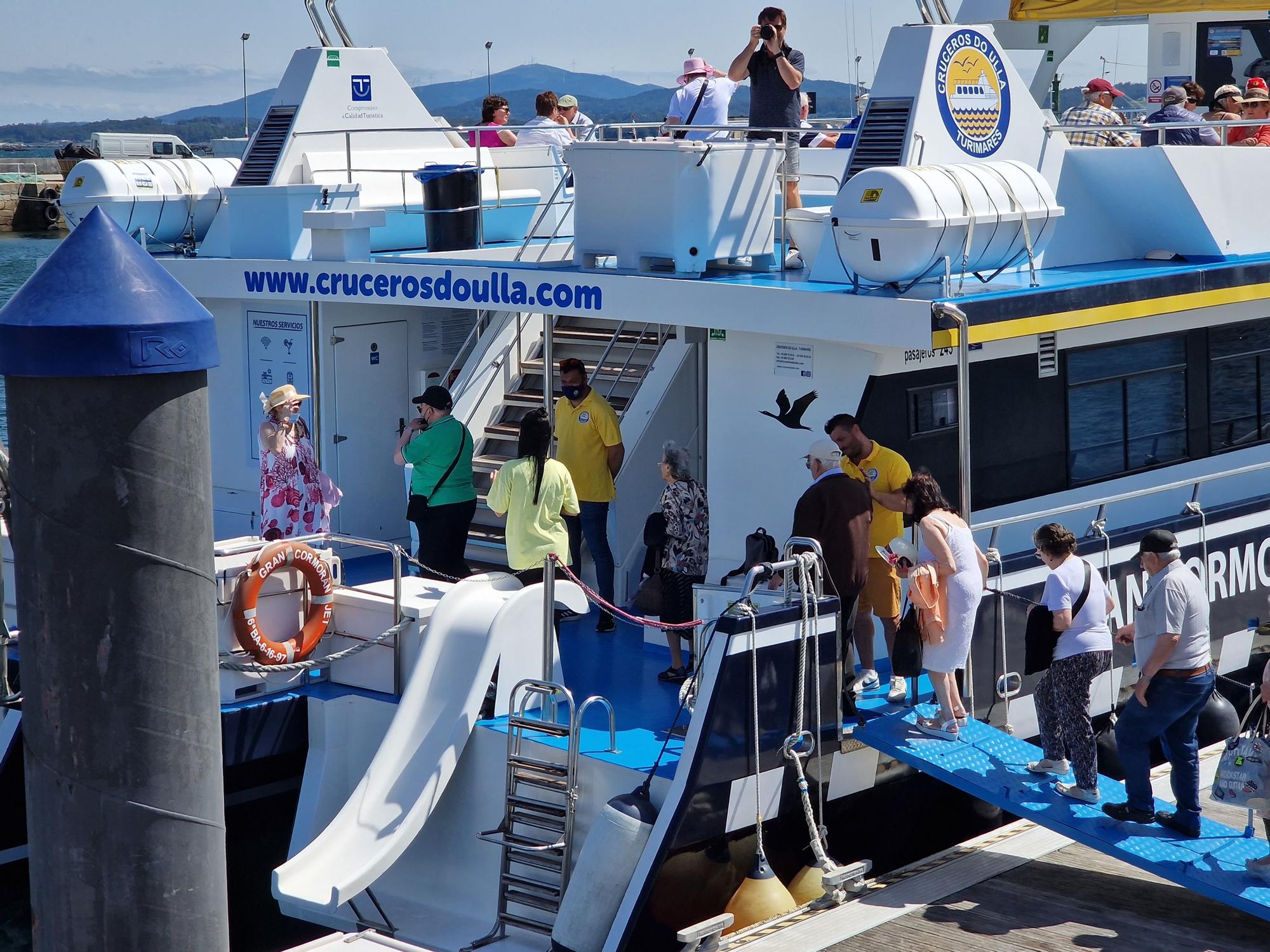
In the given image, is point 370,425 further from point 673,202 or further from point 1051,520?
point 1051,520

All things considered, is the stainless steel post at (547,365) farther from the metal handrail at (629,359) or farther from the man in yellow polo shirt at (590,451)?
the metal handrail at (629,359)

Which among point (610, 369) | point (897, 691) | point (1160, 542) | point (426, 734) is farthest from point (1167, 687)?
point (610, 369)

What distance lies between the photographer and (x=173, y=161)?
10.9 m

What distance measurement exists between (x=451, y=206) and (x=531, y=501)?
3.17 metres

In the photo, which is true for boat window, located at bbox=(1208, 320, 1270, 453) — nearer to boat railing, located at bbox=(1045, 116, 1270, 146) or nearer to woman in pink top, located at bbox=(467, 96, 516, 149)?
boat railing, located at bbox=(1045, 116, 1270, 146)

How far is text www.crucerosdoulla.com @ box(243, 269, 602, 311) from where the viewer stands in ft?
26.3

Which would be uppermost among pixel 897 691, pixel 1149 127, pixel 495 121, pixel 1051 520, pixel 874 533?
pixel 495 121

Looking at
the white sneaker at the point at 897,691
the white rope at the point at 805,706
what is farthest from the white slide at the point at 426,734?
the white sneaker at the point at 897,691

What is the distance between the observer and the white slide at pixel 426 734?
6230 mm

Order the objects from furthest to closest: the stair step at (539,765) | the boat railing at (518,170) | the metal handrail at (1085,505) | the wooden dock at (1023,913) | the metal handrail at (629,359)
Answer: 1. the metal handrail at (629,359)
2. the boat railing at (518,170)
3. the metal handrail at (1085,505)
4. the stair step at (539,765)
5. the wooden dock at (1023,913)

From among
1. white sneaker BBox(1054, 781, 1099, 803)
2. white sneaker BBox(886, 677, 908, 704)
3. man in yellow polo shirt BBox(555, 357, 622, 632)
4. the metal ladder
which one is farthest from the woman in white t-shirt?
man in yellow polo shirt BBox(555, 357, 622, 632)

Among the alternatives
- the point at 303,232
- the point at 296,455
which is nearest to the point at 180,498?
the point at 296,455

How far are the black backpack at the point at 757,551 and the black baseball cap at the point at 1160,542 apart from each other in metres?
1.59

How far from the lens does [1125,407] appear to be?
28.0ft
